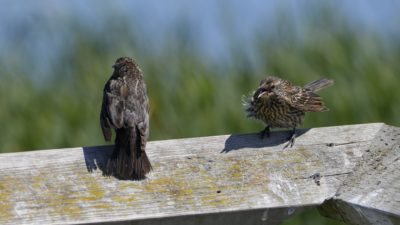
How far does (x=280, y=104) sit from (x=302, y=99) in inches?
4.6

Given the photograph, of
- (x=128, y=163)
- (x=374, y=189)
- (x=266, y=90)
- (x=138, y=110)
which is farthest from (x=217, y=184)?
(x=266, y=90)

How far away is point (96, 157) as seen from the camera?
265cm

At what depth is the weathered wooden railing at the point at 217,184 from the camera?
7.77 ft

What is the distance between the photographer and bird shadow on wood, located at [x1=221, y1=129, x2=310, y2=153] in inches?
107

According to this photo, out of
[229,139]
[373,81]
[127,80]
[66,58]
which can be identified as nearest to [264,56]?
[373,81]

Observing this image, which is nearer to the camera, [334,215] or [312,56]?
[334,215]

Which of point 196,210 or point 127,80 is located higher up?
point 127,80

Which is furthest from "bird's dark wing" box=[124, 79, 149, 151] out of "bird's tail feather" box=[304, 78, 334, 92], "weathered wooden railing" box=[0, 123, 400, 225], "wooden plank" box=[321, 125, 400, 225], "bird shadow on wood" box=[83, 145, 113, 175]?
"bird's tail feather" box=[304, 78, 334, 92]

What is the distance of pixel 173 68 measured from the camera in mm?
6121

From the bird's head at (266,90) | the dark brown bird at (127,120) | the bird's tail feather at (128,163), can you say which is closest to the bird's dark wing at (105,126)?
the dark brown bird at (127,120)

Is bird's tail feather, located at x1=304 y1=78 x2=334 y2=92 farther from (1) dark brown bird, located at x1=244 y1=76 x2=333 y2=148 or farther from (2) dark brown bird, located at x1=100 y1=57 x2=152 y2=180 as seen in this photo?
(2) dark brown bird, located at x1=100 y1=57 x2=152 y2=180

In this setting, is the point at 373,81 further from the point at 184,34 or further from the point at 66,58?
the point at 66,58

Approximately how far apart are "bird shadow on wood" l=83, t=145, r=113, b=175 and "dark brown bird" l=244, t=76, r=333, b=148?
6.21ft

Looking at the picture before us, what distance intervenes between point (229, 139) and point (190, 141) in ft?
0.44
